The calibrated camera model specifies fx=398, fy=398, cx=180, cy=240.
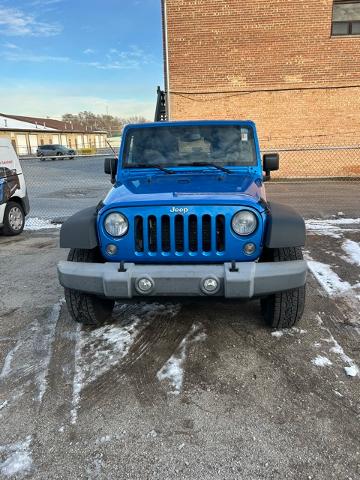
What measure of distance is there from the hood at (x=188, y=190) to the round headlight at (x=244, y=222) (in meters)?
0.08

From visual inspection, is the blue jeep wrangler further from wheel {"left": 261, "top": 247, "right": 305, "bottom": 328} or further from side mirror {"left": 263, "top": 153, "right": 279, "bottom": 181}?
side mirror {"left": 263, "top": 153, "right": 279, "bottom": 181}

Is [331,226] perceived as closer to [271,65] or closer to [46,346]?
[46,346]

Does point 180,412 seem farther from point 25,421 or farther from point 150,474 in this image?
point 25,421

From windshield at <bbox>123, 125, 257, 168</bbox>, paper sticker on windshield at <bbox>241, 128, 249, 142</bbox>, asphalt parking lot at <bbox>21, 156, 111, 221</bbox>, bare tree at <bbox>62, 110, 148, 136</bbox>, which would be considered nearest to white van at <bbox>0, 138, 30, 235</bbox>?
asphalt parking lot at <bbox>21, 156, 111, 221</bbox>

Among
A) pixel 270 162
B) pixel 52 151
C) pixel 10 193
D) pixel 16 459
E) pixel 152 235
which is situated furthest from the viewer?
pixel 52 151

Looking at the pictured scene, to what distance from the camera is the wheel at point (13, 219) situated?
7.70 meters

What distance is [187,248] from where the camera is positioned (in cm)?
301

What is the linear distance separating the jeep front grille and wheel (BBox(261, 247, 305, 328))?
1.65ft

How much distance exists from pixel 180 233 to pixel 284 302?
1.09 metres

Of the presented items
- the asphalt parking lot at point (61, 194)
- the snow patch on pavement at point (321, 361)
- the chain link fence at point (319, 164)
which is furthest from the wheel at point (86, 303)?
the chain link fence at point (319, 164)

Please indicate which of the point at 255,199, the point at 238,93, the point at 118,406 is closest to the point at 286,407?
the point at 118,406

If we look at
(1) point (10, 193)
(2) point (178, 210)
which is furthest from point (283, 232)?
(1) point (10, 193)

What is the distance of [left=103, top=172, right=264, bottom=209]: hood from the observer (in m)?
2.99

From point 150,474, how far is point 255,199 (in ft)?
6.52
